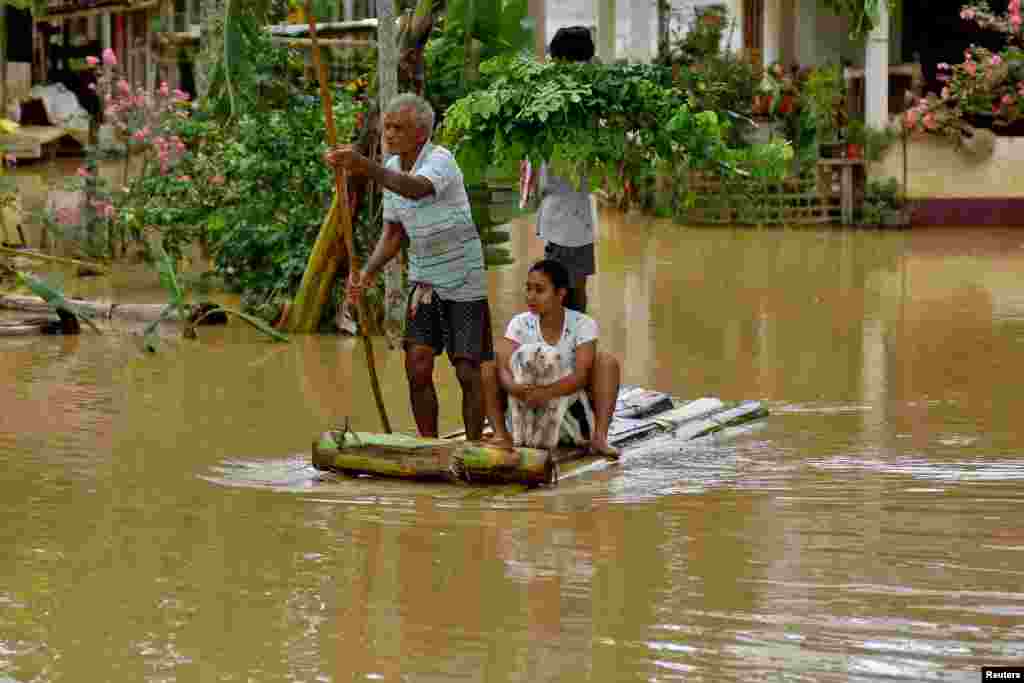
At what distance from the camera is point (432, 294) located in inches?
311

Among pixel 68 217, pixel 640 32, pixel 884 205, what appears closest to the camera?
pixel 68 217

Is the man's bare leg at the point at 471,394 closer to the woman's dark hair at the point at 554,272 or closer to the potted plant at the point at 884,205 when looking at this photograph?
the woman's dark hair at the point at 554,272

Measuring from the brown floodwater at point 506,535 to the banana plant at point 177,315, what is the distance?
0.24m

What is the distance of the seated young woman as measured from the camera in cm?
764

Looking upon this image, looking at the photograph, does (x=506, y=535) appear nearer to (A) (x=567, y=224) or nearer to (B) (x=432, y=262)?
(B) (x=432, y=262)

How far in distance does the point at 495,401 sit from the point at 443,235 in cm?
76

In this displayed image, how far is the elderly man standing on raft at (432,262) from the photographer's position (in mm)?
7613

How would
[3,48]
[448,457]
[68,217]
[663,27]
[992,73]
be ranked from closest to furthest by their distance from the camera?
1. [448,457]
2. [3,48]
3. [992,73]
4. [68,217]
5. [663,27]

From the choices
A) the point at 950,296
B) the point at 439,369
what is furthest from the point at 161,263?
the point at 950,296

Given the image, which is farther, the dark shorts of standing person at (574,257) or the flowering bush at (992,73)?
the flowering bush at (992,73)

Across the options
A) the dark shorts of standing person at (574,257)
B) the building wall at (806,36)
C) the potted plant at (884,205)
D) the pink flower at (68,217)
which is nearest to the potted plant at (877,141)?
the potted plant at (884,205)

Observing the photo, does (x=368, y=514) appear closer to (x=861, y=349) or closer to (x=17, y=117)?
(x=861, y=349)

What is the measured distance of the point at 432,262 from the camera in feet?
25.7

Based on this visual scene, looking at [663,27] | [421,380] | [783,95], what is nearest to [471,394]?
[421,380]
